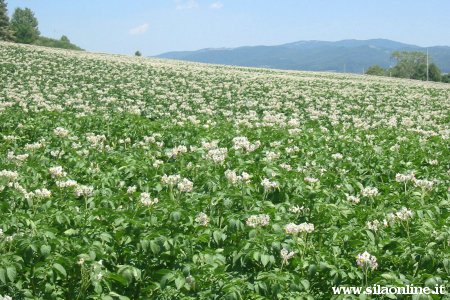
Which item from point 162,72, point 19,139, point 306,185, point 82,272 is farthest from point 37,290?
point 162,72

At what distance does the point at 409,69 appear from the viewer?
146 meters

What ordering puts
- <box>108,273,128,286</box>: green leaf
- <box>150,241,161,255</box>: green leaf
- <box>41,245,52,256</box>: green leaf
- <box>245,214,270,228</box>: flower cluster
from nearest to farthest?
<box>108,273,128,286</box>: green leaf → <box>41,245,52,256</box>: green leaf → <box>150,241,161,255</box>: green leaf → <box>245,214,270,228</box>: flower cluster

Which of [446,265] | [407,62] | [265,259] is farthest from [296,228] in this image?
[407,62]

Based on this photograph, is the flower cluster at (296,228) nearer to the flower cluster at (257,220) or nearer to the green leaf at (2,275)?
the flower cluster at (257,220)

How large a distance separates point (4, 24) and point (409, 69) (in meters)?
108

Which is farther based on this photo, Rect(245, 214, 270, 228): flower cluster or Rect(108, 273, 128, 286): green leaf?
Rect(245, 214, 270, 228): flower cluster

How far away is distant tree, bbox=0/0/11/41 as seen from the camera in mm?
101688

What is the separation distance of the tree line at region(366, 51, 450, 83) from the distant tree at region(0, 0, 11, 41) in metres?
91.0

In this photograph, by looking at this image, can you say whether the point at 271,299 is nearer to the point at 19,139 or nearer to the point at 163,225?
the point at 163,225

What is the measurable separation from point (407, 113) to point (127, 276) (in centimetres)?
2120

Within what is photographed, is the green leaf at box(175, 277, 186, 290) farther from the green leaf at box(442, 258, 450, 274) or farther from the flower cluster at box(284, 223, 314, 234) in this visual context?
the green leaf at box(442, 258, 450, 274)

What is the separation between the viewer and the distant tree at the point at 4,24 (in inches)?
4003

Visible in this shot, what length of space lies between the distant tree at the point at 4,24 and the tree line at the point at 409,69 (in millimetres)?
90986

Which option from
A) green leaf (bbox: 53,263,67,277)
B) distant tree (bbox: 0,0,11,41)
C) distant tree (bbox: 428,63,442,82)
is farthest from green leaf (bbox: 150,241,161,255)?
distant tree (bbox: 428,63,442,82)
